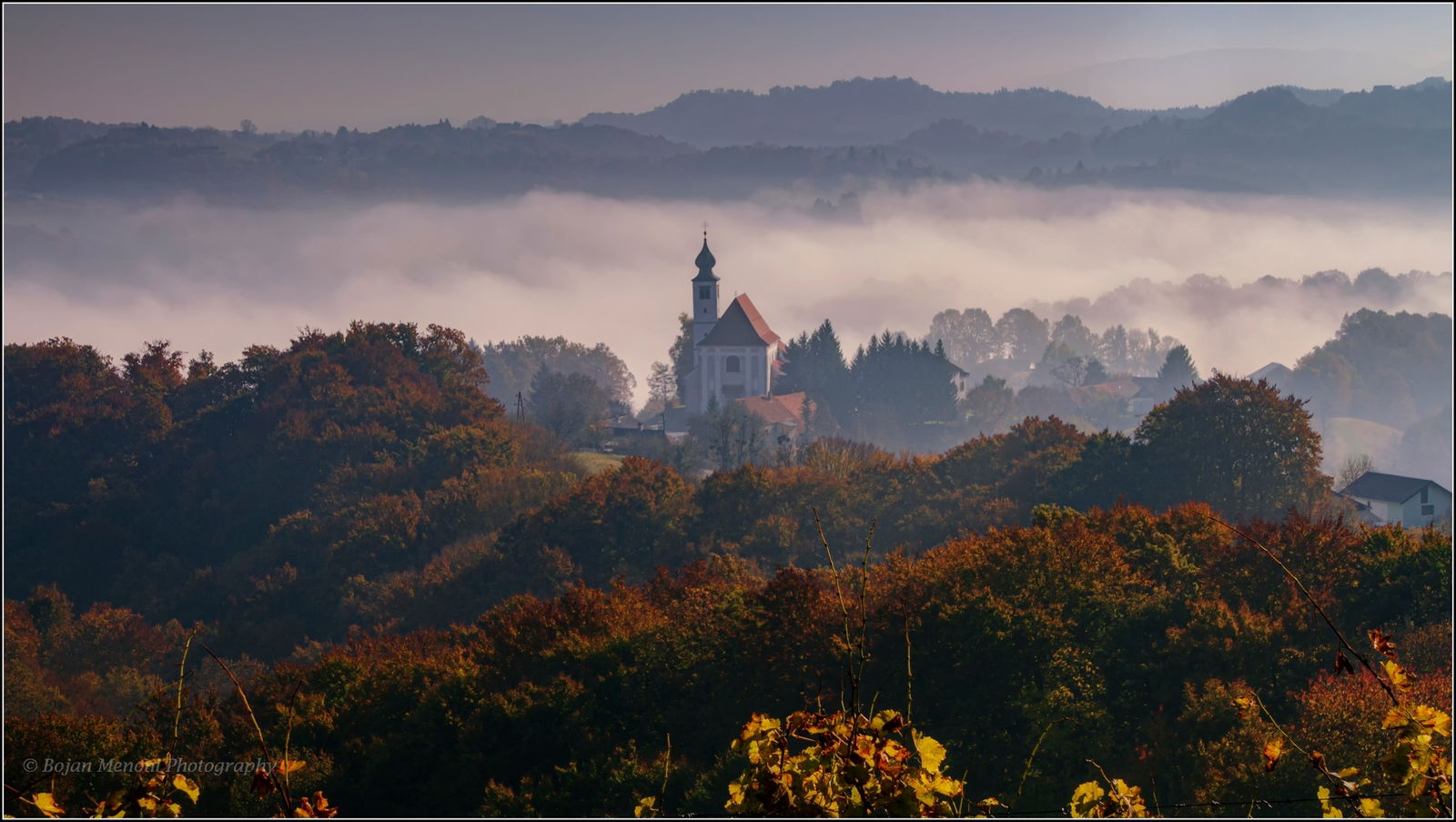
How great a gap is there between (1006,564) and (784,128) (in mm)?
174845

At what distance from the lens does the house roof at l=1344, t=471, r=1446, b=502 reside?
57.1 meters

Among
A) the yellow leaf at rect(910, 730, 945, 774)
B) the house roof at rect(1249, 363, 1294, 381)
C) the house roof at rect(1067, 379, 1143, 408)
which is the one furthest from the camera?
the house roof at rect(1067, 379, 1143, 408)

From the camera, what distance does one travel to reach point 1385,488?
58.8m

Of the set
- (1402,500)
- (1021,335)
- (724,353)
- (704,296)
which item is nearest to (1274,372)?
(1021,335)

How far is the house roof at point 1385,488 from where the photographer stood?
5712 centimetres

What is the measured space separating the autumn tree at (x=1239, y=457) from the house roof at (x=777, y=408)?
5075 cm

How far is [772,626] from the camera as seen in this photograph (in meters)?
22.4

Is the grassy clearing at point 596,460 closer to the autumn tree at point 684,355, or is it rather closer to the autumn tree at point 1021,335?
the autumn tree at point 684,355

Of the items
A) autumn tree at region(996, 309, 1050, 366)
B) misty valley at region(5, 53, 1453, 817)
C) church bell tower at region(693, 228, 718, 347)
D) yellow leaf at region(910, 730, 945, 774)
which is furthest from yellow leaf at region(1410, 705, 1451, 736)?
autumn tree at region(996, 309, 1050, 366)

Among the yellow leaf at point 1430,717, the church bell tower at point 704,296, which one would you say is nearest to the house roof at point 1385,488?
the church bell tower at point 704,296

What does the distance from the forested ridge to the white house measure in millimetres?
15954

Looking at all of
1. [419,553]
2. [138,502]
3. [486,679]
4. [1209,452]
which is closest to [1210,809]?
[486,679]

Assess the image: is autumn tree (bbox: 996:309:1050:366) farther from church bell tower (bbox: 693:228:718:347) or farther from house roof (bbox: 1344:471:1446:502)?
house roof (bbox: 1344:471:1446:502)

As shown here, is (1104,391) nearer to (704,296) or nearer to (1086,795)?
(704,296)
